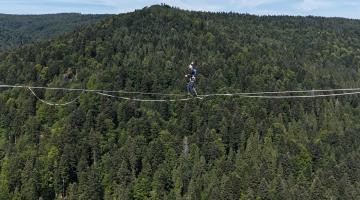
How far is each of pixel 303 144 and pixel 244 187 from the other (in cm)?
3283

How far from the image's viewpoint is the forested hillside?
391ft

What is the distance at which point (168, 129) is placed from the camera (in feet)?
458

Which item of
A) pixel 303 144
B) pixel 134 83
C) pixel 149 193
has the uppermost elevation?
pixel 134 83

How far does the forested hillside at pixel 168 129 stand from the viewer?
391 ft

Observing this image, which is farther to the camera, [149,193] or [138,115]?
[138,115]

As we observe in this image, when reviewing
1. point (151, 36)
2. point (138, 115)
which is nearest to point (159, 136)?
point (138, 115)

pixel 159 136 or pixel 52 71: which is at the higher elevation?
pixel 52 71

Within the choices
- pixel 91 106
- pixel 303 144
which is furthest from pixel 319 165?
pixel 91 106

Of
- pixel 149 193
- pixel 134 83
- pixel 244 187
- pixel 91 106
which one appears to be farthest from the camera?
pixel 134 83

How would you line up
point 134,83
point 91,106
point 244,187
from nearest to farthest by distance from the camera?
1. point 244,187
2. point 91,106
3. point 134,83

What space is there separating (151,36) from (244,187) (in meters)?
92.8

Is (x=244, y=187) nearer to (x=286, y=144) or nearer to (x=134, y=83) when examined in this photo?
(x=286, y=144)

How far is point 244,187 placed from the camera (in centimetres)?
11050

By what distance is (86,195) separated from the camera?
379 ft
